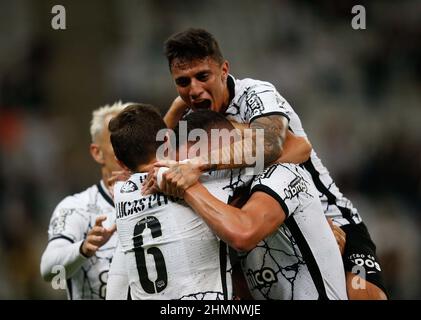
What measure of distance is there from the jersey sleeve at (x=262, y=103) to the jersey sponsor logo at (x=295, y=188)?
0.44m

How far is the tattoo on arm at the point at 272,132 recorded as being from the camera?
441 centimetres

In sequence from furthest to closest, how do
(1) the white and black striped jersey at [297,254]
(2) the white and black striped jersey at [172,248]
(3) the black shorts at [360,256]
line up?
(3) the black shorts at [360,256]
(1) the white and black striped jersey at [297,254]
(2) the white and black striped jersey at [172,248]

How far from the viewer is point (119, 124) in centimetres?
436

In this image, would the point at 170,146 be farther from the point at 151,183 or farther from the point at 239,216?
the point at 239,216

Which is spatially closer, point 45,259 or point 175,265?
point 175,265

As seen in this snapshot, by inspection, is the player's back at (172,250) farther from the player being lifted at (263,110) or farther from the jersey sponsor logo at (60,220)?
the jersey sponsor logo at (60,220)

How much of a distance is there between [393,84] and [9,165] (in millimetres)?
5756

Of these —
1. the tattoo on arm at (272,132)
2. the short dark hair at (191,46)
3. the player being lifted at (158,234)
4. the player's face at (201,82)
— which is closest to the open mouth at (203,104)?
the player's face at (201,82)

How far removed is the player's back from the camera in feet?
13.6

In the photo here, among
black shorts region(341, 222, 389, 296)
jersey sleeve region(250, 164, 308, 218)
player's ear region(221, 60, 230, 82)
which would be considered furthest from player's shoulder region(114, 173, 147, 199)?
black shorts region(341, 222, 389, 296)

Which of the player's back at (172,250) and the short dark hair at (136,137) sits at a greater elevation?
the short dark hair at (136,137)
